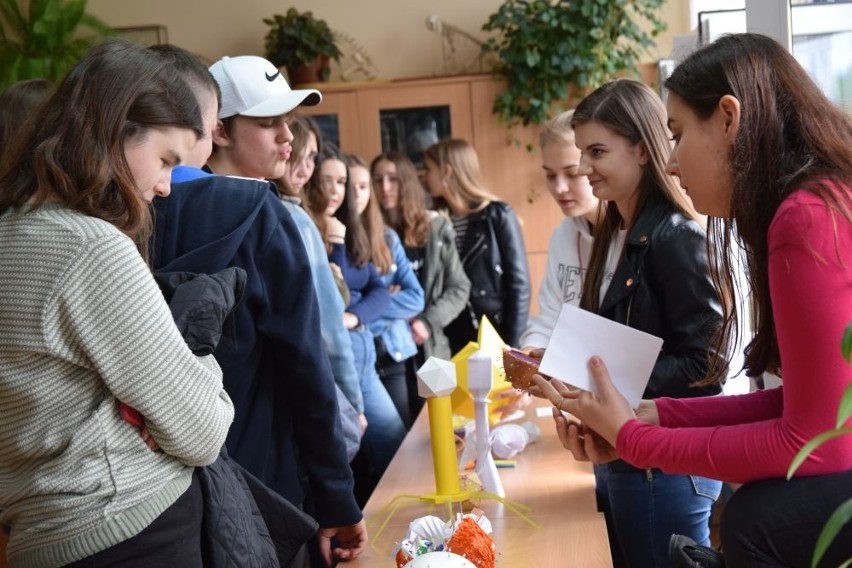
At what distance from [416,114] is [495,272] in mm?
2121

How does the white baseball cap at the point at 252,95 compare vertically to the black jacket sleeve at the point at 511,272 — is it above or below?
above

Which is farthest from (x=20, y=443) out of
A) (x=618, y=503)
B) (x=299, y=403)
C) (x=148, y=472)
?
(x=618, y=503)

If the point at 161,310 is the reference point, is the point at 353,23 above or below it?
above

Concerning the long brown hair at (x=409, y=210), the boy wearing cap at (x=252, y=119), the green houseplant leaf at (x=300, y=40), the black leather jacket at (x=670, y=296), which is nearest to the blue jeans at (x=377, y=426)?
the long brown hair at (x=409, y=210)

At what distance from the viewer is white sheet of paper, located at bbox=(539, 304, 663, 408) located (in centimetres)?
160

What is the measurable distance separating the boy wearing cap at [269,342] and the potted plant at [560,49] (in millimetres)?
4514

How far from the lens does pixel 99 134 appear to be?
1.36m

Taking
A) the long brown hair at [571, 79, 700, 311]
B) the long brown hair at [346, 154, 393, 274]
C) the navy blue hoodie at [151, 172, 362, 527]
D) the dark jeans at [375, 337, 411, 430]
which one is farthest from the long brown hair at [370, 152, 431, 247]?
the navy blue hoodie at [151, 172, 362, 527]

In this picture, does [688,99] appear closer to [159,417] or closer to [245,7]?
[159,417]

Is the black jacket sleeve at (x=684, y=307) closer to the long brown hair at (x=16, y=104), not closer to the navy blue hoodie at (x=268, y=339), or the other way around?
the navy blue hoodie at (x=268, y=339)

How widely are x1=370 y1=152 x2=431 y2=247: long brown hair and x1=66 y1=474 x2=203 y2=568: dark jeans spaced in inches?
125

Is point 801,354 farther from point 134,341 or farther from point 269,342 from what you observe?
point 269,342

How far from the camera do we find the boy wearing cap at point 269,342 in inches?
71.1

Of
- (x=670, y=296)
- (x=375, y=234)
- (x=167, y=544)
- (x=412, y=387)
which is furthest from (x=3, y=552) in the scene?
(x=412, y=387)
